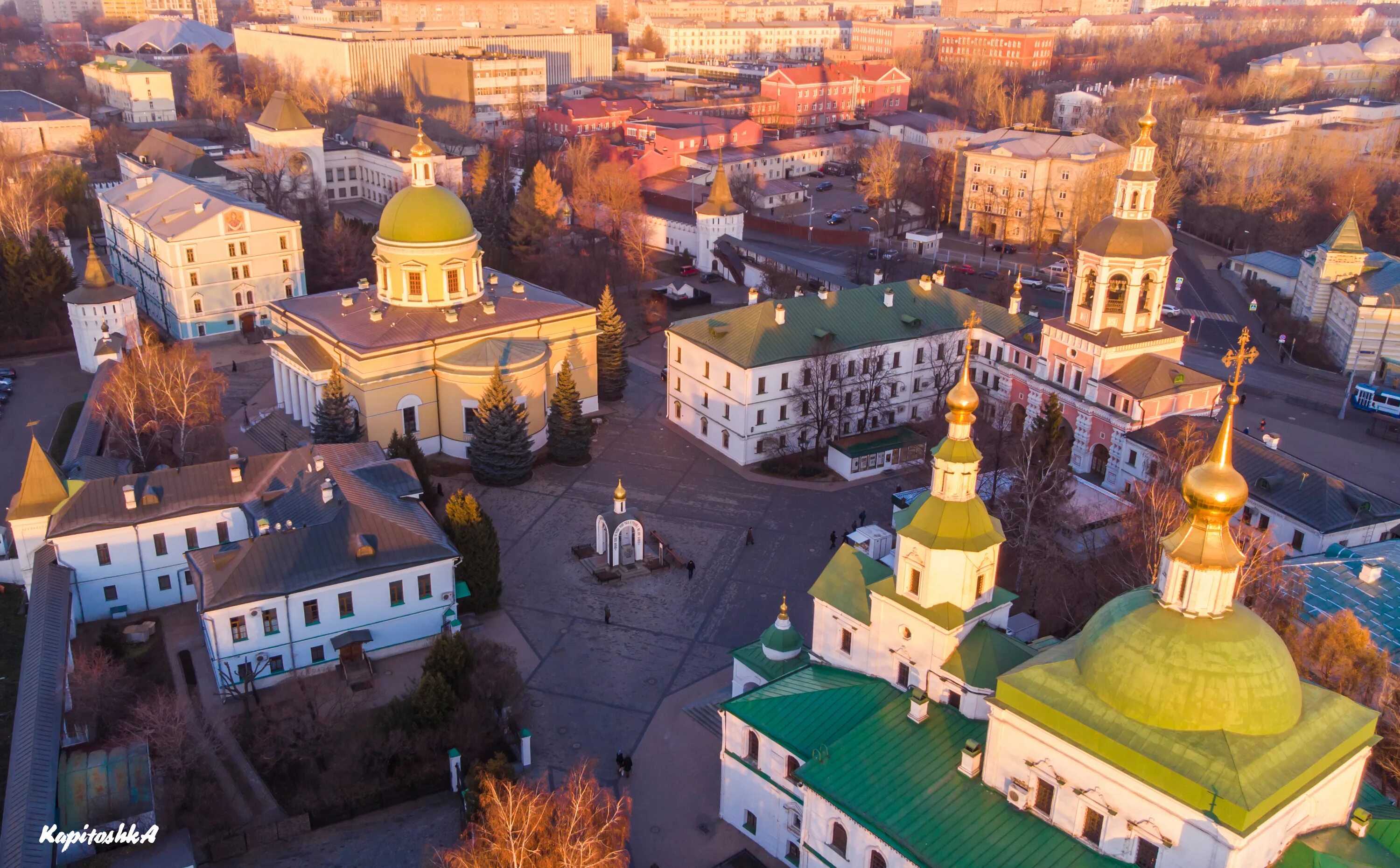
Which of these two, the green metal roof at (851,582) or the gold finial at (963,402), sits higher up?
the gold finial at (963,402)

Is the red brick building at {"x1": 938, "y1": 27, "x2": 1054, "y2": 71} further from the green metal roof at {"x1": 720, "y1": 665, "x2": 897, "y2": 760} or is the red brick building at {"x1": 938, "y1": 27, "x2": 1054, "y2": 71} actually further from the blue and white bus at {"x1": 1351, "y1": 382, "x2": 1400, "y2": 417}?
the green metal roof at {"x1": 720, "y1": 665, "x2": 897, "y2": 760}

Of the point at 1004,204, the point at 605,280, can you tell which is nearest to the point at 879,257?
the point at 1004,204

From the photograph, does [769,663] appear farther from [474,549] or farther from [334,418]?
[334,418]

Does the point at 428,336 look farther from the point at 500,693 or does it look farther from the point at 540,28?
the point at 540,28

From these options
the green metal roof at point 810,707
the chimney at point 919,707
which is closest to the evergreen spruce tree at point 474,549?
the green metal roof at point 810,707

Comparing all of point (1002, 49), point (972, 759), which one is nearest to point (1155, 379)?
point (972, 759)

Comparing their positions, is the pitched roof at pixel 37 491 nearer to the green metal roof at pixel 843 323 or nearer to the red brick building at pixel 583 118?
the green metal roof at pixel 843 323

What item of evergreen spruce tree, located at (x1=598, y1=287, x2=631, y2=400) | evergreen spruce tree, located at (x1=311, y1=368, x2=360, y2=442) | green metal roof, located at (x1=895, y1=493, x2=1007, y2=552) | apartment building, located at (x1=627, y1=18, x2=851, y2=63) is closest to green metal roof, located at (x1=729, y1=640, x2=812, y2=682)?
green metal roof, located at (x1=895, y1=493, x2=1007, y2=552)
